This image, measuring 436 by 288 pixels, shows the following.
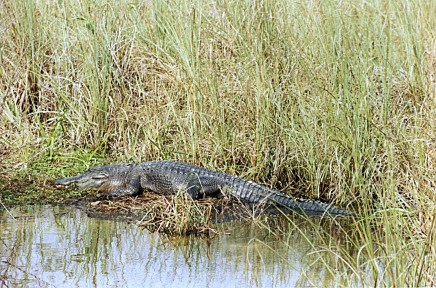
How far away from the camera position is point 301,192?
7039 mm

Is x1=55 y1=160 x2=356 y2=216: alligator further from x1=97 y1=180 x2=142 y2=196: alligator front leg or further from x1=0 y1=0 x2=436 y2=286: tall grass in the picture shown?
x1=0 y1=0 x2=436 y2=286: tall grass

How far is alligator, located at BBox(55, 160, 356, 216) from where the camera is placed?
6.88 m

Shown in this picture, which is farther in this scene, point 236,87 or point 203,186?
point 236,87

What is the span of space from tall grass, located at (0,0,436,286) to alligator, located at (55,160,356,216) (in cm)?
31

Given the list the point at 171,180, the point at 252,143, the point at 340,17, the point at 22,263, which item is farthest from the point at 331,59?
the point at 22,263

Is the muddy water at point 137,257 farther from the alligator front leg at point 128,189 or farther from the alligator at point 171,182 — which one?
the alligator front leg at point 128,189

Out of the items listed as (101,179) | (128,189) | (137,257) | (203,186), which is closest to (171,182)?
(203,186)

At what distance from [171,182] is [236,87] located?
0.98m

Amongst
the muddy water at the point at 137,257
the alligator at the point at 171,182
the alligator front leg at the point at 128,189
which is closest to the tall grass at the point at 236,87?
the alligator at the point at 171,182

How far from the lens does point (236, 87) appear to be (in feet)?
24.2

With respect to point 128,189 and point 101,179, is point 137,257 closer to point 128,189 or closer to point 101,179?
point 128,189

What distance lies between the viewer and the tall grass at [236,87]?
6566mm

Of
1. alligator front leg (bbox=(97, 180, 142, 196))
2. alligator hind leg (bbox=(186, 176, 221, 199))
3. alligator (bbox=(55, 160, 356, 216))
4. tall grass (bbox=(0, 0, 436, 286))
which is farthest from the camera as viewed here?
alligator front leg (bbox=(97, 180, 142, 196))

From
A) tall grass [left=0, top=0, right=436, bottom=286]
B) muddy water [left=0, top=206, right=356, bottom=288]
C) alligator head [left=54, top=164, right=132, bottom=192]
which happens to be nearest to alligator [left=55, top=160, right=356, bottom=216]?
alligator head [left=54, top=164, right=132, bottom=192]
